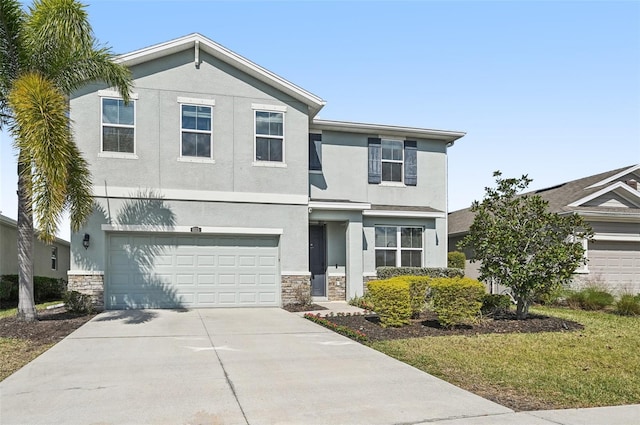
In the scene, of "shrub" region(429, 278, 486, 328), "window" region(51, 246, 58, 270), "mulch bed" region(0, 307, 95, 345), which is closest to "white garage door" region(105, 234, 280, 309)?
"mulch bed" region(0, 307, 95, 345)

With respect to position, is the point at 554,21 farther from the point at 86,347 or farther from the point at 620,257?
the point at 86,347

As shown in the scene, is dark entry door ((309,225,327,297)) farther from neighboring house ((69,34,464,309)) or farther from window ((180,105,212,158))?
window ((180,105,212,158))

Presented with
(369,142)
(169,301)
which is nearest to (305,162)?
(369,142)

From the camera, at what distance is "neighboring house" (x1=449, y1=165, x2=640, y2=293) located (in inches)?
748

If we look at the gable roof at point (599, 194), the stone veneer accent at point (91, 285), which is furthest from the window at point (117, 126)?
the gable roof at point (599, 194)

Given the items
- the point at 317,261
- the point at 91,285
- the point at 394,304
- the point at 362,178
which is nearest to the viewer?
the point at 394,304

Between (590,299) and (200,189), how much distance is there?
12.4 meters

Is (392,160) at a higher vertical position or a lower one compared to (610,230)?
higher

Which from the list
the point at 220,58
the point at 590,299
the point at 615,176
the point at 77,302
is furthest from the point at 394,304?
the point at 615,176

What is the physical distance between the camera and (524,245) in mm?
12648

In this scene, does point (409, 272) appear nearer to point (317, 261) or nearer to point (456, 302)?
point (317, 261)

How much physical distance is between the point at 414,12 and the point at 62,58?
8012 millimetres

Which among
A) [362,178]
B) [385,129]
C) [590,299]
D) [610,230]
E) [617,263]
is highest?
[385,129]

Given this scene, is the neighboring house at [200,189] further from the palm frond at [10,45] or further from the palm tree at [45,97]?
the palm frond at [10,45]
